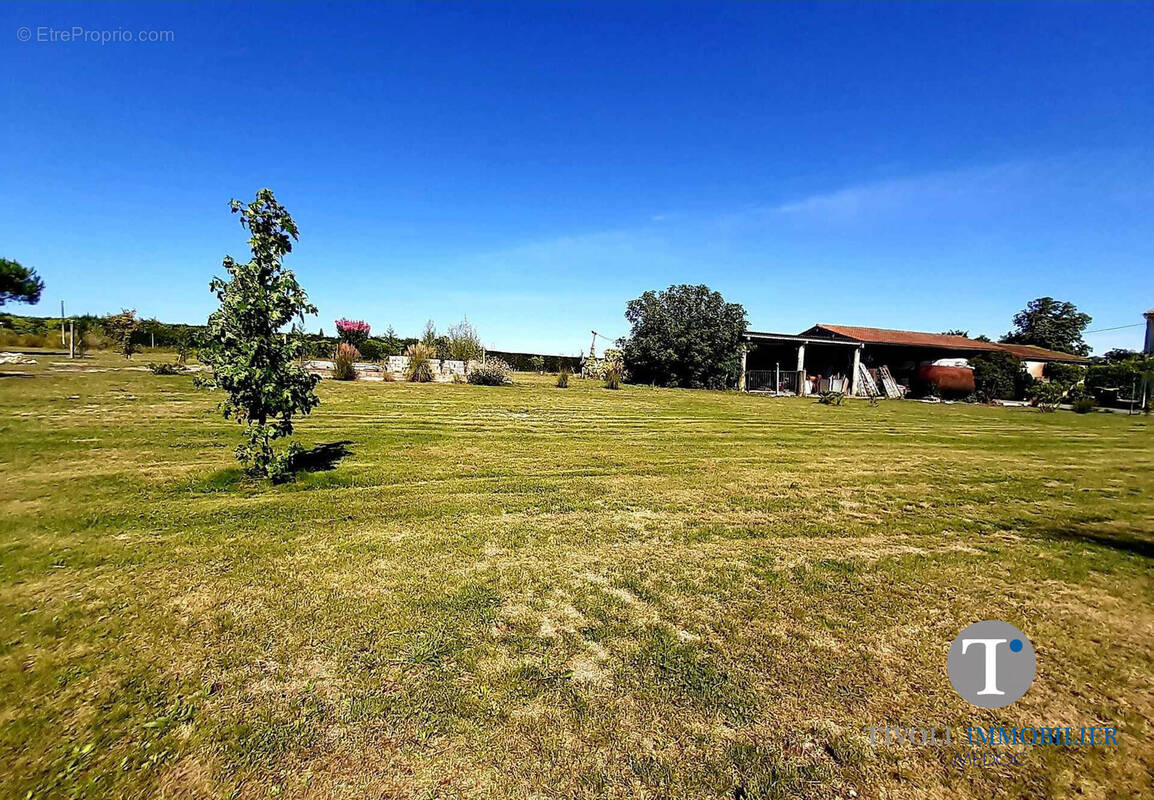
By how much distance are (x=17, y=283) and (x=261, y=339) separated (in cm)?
2831

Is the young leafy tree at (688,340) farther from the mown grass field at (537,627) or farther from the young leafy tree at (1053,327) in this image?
the young leafy tree at (1053,327)

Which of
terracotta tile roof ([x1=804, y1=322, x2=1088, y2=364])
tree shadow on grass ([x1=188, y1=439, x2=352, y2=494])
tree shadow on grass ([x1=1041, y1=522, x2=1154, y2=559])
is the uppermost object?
terracotta tile roof ([x1=804, y1=322, x2=1088, y2=364])

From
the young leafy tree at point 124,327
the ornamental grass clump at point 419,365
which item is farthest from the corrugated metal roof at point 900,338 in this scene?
the young leafy tree at point 124,327

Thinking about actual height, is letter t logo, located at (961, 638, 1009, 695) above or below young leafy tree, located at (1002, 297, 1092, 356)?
below

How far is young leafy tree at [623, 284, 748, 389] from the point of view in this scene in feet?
85.1

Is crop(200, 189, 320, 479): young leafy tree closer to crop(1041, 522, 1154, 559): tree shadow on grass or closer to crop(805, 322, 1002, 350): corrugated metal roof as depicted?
crop(1041, 522, 1154, 559): tree shadow on grass

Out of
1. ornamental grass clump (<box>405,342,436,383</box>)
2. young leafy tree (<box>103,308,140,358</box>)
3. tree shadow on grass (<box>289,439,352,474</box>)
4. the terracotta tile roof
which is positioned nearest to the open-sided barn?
the terracotta tile roof

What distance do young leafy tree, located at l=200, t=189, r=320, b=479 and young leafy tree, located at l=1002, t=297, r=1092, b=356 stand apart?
217 ft

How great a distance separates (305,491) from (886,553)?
5618 mm

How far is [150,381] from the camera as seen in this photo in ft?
47.4

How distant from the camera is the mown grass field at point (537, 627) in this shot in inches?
72.3

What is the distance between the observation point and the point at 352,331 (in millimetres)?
25281

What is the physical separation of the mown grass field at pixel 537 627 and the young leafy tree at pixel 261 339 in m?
0.69

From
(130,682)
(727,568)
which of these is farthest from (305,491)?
(727,568)
